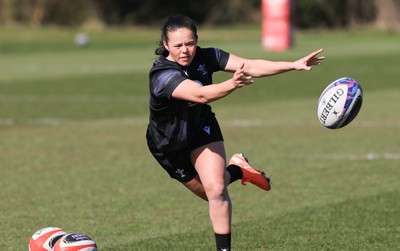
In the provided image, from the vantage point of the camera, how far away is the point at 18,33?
52.1 meters

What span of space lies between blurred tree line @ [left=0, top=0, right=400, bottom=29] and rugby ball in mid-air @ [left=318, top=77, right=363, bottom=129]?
49682mm

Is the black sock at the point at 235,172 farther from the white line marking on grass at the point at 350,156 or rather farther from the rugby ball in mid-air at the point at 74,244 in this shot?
the white line marking on grass at the point at 350,156

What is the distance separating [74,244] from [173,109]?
1.26 meters

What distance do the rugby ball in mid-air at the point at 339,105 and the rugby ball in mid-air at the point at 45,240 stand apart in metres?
2.36

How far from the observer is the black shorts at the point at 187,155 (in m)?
7.85

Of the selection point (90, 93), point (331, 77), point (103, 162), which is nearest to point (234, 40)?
point (331, 77)

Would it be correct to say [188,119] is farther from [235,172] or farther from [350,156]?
[350,156]

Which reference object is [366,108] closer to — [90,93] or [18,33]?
[90,93]

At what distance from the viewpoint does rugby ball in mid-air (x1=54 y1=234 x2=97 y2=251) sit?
7512 mm

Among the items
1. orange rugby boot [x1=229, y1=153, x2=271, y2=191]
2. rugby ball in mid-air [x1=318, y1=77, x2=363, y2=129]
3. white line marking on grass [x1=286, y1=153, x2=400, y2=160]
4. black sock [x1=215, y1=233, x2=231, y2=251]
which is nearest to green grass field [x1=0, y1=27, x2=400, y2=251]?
white line marking on grass [x1=286, y1=153, x2=400, y2=160]

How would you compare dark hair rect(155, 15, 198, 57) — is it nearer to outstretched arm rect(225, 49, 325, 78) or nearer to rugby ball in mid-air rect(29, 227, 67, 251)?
outstretched arm rect(225, 49, 325, 78)

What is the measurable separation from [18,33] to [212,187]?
1800 inches

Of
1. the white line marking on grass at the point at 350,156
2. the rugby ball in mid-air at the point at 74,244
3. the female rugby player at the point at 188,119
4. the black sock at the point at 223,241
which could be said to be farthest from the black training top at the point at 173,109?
the white line marking on grass at the point at 350,156

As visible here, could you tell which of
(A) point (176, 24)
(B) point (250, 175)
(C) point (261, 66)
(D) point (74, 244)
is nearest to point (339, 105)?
(C) point (261, 66)
